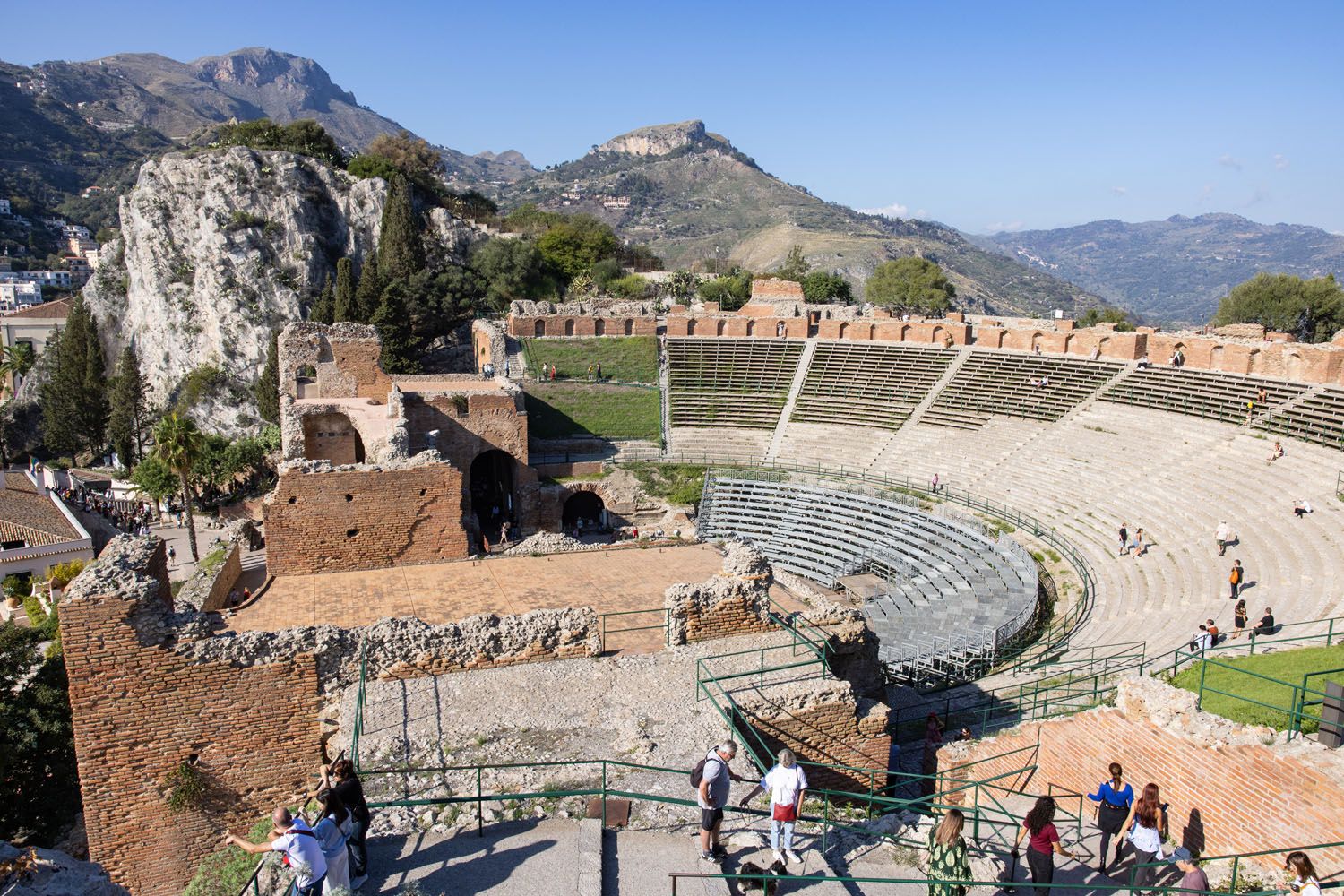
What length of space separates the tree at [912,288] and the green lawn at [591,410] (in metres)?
27.8

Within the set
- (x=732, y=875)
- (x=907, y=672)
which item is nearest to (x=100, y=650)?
(x=732, y=875)

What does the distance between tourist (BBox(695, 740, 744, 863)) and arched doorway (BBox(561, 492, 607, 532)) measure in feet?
73.3

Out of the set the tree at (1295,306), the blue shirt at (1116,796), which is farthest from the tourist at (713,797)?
the tree at (1295,306)

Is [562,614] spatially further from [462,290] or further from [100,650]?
[462,290]

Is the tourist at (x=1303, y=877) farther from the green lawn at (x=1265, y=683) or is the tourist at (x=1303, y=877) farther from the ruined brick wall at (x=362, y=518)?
the ruined brick wall at (x=362, y=518)

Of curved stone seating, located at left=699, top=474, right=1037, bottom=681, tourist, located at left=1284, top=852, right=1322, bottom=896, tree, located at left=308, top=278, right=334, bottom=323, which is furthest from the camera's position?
tree, located at left=308, top=278, right=334, bottom=323

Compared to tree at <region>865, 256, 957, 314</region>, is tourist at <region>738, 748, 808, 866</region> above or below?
below

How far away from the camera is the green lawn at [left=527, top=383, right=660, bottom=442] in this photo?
31.0 m

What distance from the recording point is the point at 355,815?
5.98m

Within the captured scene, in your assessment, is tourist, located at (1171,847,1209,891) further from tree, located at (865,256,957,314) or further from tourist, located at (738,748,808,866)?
tree, located at (865,256,957,314)

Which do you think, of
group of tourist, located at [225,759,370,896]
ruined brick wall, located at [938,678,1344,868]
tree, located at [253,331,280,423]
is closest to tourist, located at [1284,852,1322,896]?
ruined brick wall, located at [938,678,1344,868]

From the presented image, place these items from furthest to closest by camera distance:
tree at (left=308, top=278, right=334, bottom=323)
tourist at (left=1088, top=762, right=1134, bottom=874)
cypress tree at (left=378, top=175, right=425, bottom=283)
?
cypress tree at (left=378, top=175, right=425, bottom=283), tree at (left=308, top=278, right=334, bottom=323), tourist at (left=1088, top=762, right=1134, bottom=874)

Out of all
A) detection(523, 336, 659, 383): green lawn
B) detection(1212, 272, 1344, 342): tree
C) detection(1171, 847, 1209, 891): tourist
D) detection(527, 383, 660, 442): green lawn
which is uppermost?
detection(1212, 272, 1344, 342): tree

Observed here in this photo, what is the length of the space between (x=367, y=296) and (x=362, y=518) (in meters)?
32.1
